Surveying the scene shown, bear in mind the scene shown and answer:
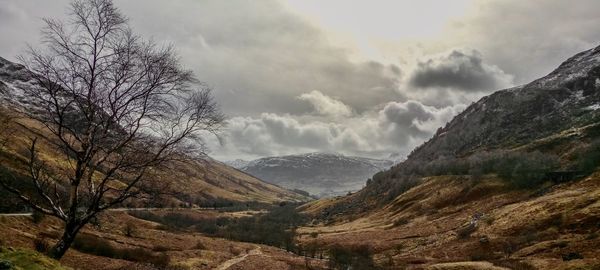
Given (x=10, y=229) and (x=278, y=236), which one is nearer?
(x=10, y=229)

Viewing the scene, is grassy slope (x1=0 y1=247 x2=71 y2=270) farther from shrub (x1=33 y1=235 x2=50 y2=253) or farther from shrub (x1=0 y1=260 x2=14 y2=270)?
shrub (x1=33 y1=235 x2=50 y2=253)

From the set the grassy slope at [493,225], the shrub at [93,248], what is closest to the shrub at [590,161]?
the grassy slope at [493,225]

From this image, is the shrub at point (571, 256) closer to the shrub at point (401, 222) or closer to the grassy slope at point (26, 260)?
the grassy slope at point (26, 260)

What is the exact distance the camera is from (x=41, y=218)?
144 ft

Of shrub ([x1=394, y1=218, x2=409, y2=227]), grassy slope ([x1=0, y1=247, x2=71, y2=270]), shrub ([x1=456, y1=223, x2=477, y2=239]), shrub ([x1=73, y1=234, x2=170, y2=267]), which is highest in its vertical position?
shrub ([x1=394, y1=218, x2=409, y2=227])

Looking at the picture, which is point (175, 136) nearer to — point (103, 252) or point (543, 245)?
point (103, 252)

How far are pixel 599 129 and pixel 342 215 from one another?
103582 mm

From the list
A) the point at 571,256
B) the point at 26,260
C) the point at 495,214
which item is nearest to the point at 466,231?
the point at 495,214

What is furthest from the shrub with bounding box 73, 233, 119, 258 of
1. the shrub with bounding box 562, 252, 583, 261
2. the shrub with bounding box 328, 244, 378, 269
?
the shrub with bounding box 562, 252, 583, 261

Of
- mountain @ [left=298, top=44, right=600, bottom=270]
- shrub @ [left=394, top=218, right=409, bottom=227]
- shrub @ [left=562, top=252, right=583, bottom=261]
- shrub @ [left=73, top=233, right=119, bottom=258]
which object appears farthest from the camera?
shrub @ [left=394, top=218, right=409, bottom=227]

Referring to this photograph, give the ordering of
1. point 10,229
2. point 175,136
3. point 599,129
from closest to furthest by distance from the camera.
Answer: point 175,136 → point 10,229 → point 599,129

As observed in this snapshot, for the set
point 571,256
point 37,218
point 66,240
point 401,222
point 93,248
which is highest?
point 401,222

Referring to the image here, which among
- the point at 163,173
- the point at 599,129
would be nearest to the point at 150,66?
the point at 163,173

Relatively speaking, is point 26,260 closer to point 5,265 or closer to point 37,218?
point 5,265
